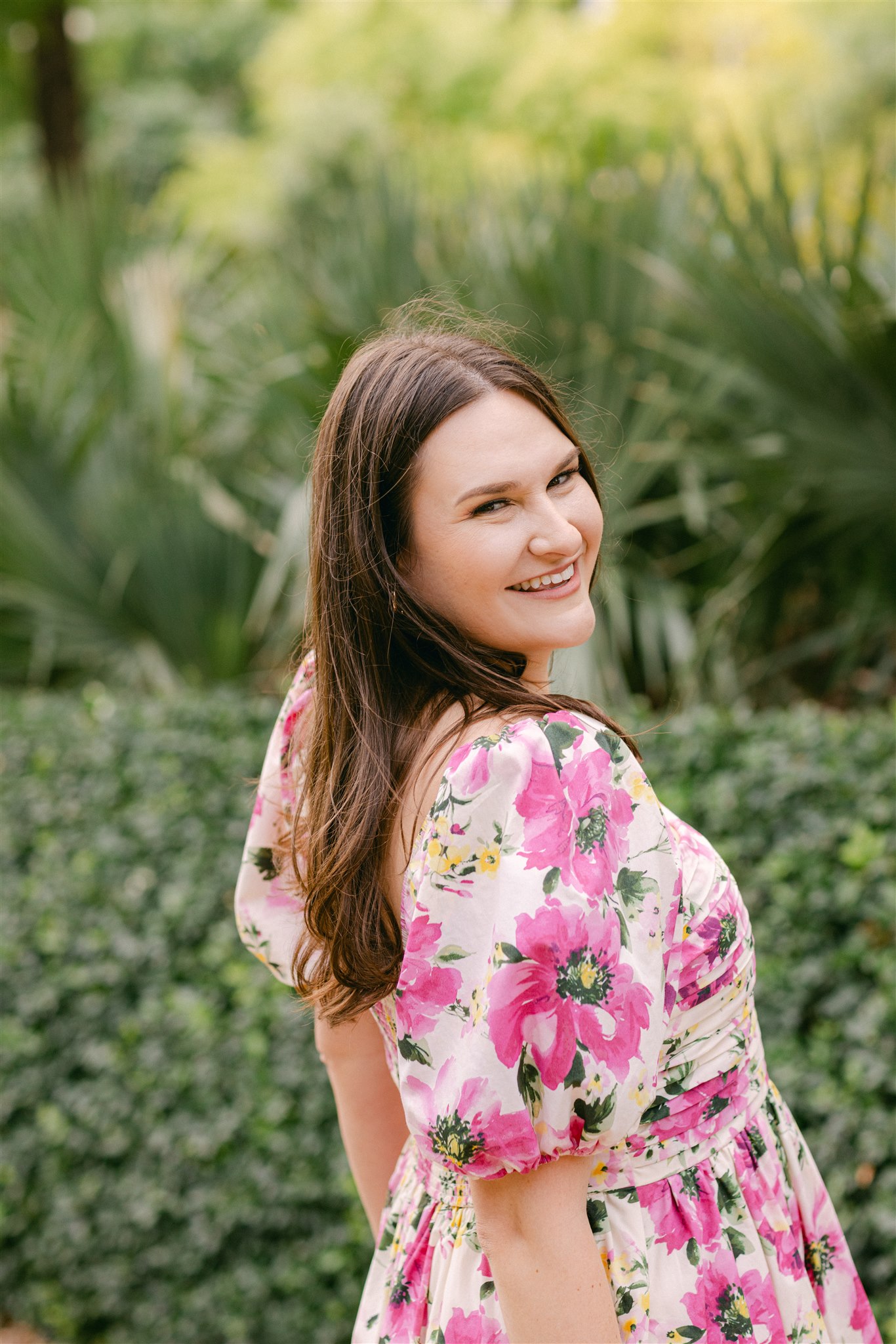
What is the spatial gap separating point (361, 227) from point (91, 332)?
146 centimetres

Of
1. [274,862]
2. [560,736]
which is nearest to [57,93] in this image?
[274,862]

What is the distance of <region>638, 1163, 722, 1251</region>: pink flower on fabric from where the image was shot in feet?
4.25

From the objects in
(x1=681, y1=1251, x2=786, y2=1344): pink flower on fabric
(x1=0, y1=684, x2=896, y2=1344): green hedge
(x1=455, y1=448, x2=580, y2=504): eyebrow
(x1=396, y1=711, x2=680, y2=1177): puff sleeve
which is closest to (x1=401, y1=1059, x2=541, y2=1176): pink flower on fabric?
Answer: (x1=396, y1=711, x2=680, y2=1177): puff sleeve

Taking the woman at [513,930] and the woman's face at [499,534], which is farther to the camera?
the woman's face at [499,534]

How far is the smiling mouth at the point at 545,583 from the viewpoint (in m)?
1.34

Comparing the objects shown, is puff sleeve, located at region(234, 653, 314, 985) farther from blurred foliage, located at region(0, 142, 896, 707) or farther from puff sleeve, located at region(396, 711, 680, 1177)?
blurred foliage, located at region(0, 142, 896, 707)

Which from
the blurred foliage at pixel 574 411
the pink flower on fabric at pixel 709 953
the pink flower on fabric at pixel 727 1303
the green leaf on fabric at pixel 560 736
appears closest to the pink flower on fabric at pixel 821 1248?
the pink flower on fabric at pixel 727 1303

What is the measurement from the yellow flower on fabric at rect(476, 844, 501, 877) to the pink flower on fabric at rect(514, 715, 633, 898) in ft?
0.13

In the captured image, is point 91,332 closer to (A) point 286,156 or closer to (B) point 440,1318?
(B) point 440,1318

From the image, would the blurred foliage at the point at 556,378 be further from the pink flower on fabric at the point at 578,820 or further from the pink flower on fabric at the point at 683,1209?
the pink flower on fabric at the point at 683,1209

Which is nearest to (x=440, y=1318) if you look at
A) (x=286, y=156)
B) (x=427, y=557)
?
(x=427, y=557)

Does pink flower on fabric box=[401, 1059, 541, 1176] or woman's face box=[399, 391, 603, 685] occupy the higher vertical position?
woman's face box=[399, 391, 603, 685]

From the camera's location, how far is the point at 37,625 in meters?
4.91

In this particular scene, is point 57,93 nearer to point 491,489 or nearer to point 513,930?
point 491,489
